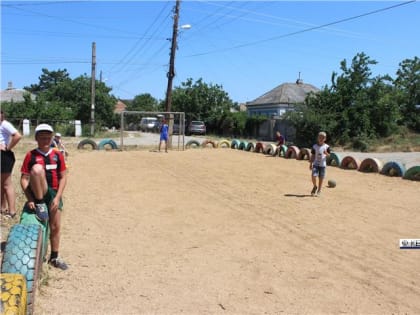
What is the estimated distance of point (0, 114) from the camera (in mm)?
6887

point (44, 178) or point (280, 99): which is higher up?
point (280, 99)

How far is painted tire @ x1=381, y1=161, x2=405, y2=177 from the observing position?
14539 millimetres

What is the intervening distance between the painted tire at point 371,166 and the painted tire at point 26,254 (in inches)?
520

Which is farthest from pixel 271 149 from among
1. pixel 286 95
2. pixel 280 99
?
pixel 286 95

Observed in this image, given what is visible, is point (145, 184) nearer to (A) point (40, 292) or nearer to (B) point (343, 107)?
(A) point (40, 292)

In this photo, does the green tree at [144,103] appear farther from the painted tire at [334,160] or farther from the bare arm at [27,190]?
the bare arm at [27,190]

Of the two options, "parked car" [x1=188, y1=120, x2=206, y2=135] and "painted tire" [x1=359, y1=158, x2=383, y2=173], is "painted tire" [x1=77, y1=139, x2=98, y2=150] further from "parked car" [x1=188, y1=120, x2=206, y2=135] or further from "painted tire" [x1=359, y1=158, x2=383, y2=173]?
"parked car" [x1=188, y1=120, x2=206, y2=135]

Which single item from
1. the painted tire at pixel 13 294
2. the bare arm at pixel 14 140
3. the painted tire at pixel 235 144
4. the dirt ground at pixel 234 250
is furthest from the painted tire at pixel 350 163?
the painted tire at pixel 13 294

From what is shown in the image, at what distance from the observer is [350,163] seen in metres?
17.1

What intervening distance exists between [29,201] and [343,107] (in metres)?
25.9

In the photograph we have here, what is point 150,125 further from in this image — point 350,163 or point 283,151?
point 350,163

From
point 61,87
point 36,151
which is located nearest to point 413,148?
point 36,151

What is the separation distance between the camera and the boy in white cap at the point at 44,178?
4.80m

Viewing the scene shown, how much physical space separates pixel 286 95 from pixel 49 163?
49.0 m
